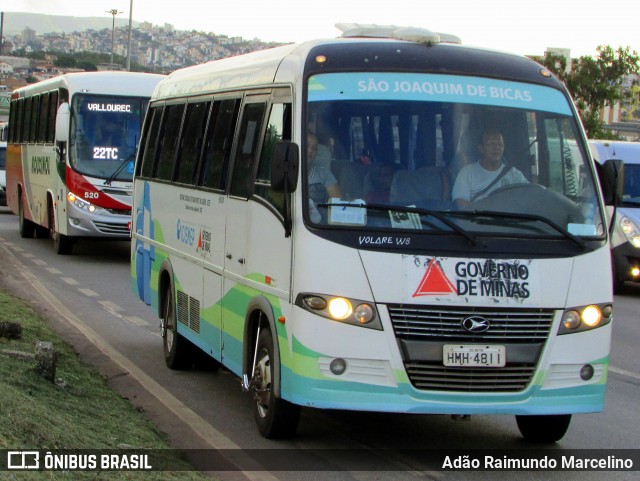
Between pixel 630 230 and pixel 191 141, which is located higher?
pixel 191 141

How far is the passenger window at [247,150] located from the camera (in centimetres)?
880

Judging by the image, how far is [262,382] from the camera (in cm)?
826

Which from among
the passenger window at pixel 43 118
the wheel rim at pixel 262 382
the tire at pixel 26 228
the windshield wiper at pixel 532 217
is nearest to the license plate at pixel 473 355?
the windshield wiper at pixel 532 217

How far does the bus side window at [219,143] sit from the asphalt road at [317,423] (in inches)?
66.9

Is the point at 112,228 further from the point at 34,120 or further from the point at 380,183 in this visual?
the point at 380,183

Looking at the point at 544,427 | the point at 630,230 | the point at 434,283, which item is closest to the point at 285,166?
the point at 434,283

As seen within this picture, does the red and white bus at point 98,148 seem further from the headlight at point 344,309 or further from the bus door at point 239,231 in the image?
the headlight at point 344,309

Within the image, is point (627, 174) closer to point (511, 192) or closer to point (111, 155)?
point (111, 155)

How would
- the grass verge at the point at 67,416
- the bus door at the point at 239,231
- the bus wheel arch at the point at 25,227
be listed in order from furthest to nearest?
the bus wheel arch at the point at 25,227, the bus door at the point at 239,231, the grass verge at the point at 67,416

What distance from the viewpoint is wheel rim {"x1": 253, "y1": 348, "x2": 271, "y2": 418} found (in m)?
8.17

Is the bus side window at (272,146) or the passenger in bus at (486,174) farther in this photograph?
the bus side window at (272,146)

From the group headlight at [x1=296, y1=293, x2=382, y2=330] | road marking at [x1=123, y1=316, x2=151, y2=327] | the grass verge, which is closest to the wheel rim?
the grass verge

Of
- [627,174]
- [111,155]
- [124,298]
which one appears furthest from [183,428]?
[111,155]

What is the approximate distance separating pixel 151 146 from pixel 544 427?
5779 millimetres
